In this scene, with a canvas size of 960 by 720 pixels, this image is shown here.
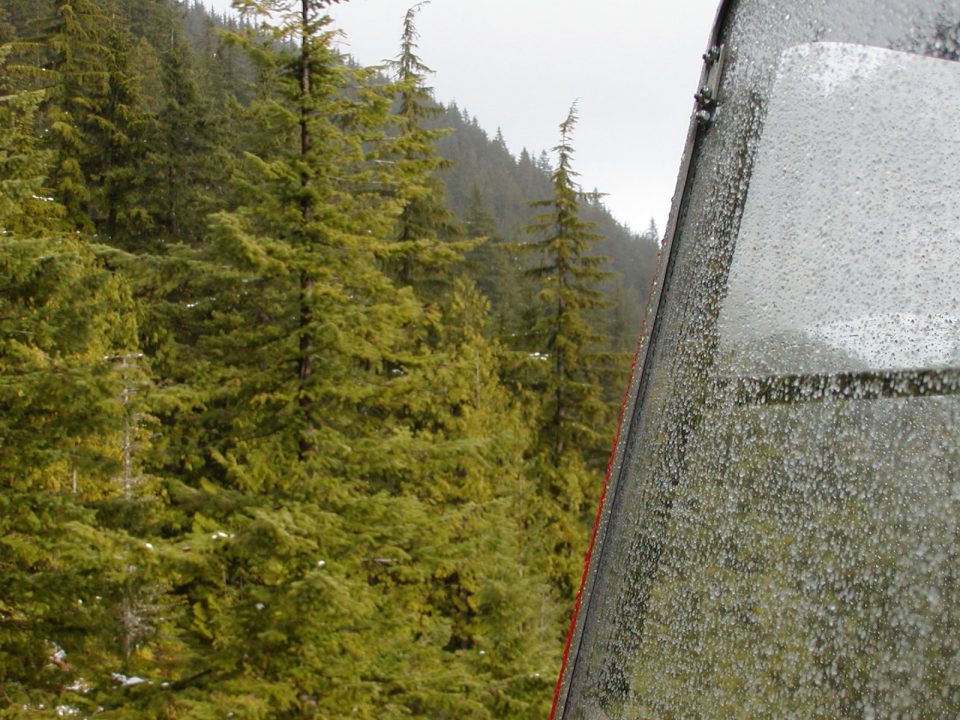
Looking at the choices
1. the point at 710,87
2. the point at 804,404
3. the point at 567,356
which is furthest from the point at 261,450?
the point at 567,356

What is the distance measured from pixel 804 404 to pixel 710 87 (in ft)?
1.88

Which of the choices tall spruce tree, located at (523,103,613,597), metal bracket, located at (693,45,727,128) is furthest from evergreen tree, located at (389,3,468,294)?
metal bracket, located at (693,45,727,128)

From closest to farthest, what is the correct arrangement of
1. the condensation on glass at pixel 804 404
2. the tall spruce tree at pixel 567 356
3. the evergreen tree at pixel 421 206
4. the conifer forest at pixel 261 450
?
the condensation on glass at pixel 804 404 < the conifer forest at pixel 261 450 < the evergreen tree at pixel 421 206 < the tall spruce tree at pixel 567 356

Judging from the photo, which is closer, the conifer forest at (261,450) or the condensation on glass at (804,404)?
the condensation on glass at (804,404)

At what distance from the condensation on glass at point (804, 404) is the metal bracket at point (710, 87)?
0.8 inches

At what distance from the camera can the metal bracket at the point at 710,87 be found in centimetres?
124

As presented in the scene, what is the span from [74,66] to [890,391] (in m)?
28.8

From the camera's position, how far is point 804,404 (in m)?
1.03

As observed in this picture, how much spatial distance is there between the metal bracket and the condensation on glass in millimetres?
20

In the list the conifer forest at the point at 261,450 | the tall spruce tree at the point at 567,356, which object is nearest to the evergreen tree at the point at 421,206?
the tall spruce tree at the point at 567,356

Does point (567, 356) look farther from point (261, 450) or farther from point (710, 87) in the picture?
point (710, 87)

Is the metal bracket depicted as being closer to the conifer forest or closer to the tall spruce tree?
the conifer forest

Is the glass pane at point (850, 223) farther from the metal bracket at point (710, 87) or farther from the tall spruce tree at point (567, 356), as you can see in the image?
the tall spruce tree at point (567, 356)

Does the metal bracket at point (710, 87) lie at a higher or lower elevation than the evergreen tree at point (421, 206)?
lower
